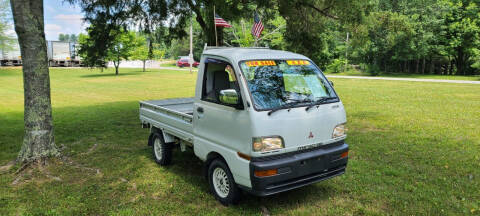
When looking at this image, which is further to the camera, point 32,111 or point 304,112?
point 32,111

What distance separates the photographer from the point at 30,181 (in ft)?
19.1

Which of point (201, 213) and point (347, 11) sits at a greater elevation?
point (347, 11)

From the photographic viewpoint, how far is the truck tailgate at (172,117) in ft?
18.4

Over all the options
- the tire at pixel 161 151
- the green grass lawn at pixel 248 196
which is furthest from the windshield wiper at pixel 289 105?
the tire at pixel 161 151

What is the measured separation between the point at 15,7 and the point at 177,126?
3564mm

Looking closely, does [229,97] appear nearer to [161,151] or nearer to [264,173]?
[264,173]

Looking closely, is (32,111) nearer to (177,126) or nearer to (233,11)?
(177,126)

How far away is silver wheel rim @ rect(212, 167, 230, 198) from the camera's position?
4.84 m

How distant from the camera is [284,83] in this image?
489cm

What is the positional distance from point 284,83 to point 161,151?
2973mm

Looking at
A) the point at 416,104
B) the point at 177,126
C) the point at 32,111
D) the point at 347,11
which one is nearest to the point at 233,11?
the point at 347,11

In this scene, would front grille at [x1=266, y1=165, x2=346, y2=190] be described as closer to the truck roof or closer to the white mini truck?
the white mini truck

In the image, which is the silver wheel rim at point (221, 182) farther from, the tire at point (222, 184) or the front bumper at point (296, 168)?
the front bumper at point (296, 168)

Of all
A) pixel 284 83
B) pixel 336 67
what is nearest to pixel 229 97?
pixel 284 83
